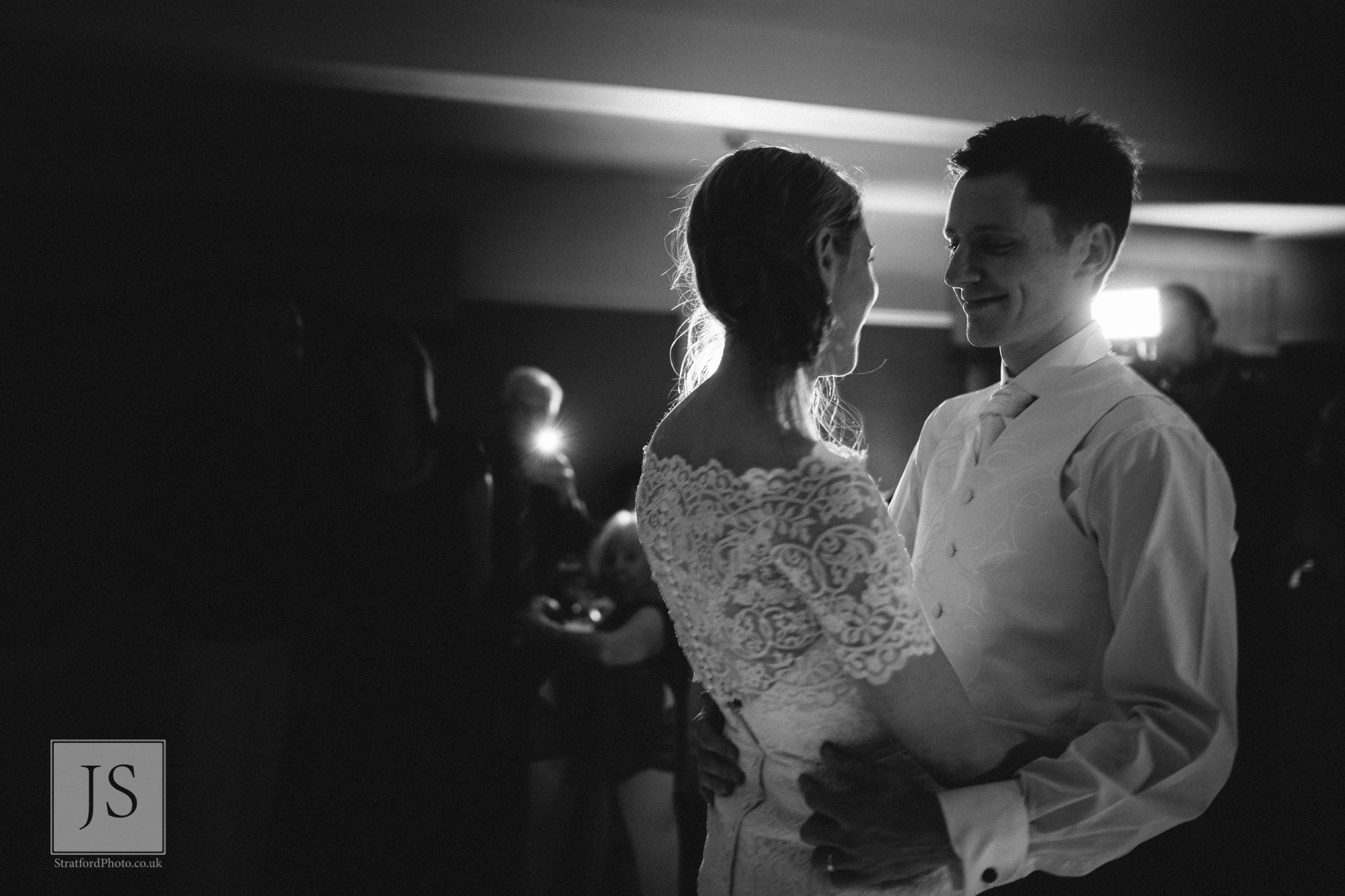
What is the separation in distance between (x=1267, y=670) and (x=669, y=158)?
2.74 meters

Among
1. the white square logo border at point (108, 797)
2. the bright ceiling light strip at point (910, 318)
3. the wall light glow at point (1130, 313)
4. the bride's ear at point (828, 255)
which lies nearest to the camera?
the bride's ear at point (828, 255)

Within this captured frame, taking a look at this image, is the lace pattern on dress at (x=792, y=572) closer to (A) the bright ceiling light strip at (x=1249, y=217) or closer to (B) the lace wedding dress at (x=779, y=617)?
(B) the lace wedding dress at (x=779, y=617)

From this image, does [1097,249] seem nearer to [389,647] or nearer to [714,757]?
[714,757]

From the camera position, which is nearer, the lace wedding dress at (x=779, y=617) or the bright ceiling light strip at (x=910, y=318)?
the lace wedding dress at (x=779, y=617)

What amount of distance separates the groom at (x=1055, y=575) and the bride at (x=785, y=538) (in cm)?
6

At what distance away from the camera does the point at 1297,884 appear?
3.14 m

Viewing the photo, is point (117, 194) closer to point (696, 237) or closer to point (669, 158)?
point (669, 158)

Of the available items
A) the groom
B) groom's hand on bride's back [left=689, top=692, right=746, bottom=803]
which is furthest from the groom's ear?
groom's hand on bride's back [left=689, top=692, right=746, bottom=803]

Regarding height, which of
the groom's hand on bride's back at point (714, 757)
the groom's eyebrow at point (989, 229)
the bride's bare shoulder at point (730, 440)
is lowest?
the groom's hand on bride's back at point (714, 757)

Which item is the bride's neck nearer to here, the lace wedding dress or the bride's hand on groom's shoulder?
the lace wedding dress

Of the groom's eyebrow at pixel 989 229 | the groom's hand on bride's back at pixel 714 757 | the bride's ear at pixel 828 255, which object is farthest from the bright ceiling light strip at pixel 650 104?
the groom's hand on bride's back at pixel 714 757

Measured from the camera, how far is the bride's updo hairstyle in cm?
106

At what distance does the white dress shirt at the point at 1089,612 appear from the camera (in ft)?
3.58

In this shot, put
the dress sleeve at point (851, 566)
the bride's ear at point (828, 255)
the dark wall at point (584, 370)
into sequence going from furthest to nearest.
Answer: the dark wall at point (584, 370) → the bride's ear at point (828, 255) → the dress sleeve at point (851, 566)
